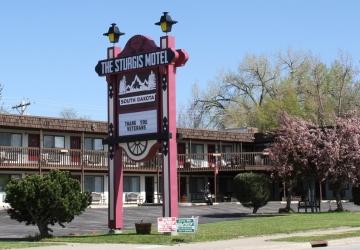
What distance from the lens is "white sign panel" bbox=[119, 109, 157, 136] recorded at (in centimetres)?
2378

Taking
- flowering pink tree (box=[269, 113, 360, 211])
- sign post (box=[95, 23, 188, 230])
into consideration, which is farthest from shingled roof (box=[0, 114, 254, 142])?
sign post (box=[95, 23, 188, 230])

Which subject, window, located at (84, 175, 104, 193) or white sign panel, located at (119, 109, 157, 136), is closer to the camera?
white sign panel, located at (119, 109, 157, 136)

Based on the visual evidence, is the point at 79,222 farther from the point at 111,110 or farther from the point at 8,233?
the point at 111,110

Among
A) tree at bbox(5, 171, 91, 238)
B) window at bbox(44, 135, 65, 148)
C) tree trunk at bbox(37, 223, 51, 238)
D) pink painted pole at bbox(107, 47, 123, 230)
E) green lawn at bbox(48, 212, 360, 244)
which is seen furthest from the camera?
window at bbox(44, 135, 65, 148)

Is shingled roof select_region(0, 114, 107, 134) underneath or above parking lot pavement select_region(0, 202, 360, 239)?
above

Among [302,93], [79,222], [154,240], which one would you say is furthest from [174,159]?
[302,93]

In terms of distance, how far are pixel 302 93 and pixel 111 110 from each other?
2228 inches

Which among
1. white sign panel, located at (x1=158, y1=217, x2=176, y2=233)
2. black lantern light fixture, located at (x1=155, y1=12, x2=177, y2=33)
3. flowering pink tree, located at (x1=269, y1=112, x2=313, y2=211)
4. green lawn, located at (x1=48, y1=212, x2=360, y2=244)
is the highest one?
black lantern light fixture, located at (x1=155, y1=12, x2=177, y2=33)

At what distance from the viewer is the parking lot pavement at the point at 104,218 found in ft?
92.3

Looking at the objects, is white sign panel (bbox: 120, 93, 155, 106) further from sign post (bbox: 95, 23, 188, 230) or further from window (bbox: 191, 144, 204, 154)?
window (bbox: 191, 144, 204, 154)

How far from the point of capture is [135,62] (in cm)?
2419

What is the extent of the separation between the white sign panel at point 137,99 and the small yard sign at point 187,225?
4.62 metres

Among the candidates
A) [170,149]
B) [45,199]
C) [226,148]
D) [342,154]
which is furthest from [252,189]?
[226,148]

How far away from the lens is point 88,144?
165ft
